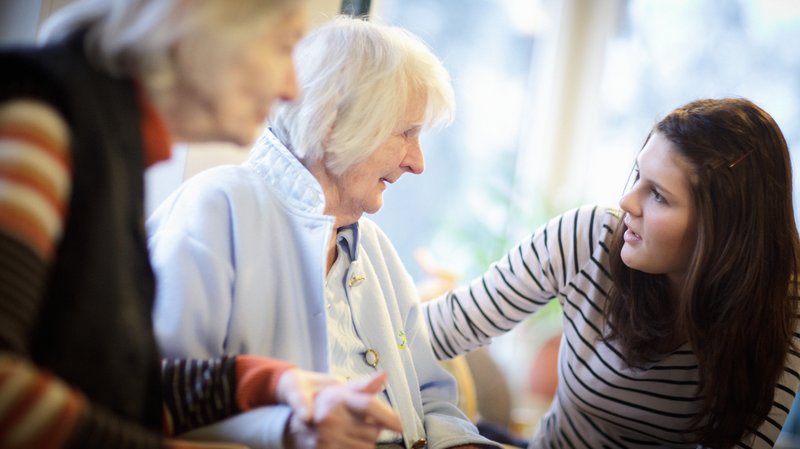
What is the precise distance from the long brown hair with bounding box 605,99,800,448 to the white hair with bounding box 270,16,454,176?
1.78 ft

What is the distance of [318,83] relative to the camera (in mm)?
1167

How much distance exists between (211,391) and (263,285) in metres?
0.21

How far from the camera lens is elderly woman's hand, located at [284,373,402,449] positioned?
82 centimetres

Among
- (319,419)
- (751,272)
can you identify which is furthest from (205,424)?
(751,272)

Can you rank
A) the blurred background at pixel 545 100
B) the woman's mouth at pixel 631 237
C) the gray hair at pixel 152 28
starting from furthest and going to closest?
the blurred background at pixel 545 100
the woman's mouth at pixel 631 237
the gray hair at pixel 152 28

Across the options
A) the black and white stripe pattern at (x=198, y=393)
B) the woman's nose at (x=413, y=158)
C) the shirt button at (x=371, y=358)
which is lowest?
the shirt button at (x=371, y=358)

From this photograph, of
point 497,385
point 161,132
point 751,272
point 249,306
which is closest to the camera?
point 161,132

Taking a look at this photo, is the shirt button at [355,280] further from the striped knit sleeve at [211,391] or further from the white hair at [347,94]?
the striped knit sleeve at [211,391]

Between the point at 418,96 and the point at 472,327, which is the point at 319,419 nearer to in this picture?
the point at 418,96

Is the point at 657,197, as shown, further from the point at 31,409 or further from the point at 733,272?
the point at 31,409

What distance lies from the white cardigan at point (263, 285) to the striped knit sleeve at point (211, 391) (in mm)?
23

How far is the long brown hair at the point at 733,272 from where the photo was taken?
1.31 meters

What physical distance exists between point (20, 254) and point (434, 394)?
98 cm

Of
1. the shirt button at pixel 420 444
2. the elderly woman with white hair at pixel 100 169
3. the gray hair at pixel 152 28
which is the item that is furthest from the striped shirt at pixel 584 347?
the gray hair at pixel 152 28
